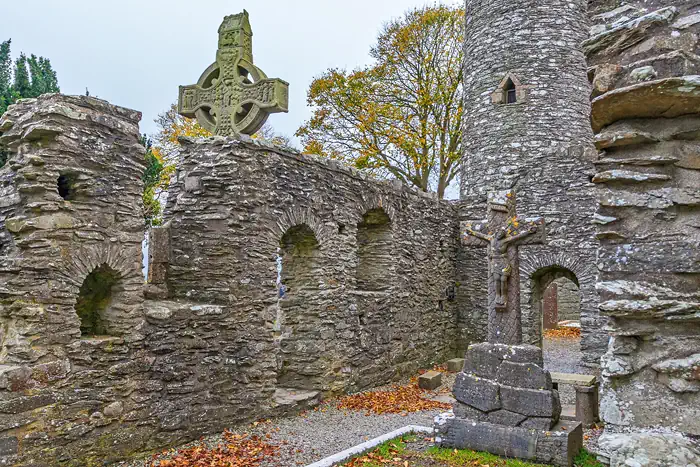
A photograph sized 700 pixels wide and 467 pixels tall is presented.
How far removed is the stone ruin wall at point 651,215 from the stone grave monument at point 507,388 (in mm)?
3240

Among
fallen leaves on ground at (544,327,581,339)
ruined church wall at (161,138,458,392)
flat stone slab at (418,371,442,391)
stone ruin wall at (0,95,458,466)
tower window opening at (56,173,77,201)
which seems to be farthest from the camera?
fallen leaves on ground at (544,327,581,339)

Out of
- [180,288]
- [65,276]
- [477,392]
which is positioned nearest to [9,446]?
[65,276]

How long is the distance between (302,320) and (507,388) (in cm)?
337

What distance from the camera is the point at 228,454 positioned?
6.00 metres

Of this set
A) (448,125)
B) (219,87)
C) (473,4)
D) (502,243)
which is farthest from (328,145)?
(502,243)

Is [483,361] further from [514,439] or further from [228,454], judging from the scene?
[228,454]

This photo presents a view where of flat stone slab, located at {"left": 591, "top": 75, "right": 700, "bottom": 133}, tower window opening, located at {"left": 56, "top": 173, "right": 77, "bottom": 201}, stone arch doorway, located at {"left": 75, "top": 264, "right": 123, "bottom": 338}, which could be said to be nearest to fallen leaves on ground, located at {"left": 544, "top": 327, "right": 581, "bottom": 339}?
stone arch doorway, located at {"left": 75, "top": 264, "right": 123, "bottom": 338}

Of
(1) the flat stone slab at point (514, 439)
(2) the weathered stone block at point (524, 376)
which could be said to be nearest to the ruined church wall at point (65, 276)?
(1) the flat stone slab at point (514, 439)

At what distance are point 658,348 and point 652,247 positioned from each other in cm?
47

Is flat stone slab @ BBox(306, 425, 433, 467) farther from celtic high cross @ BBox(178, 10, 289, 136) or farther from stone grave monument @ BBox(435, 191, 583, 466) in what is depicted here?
celtic high cross @ BBox(178, 10, 289, 136)

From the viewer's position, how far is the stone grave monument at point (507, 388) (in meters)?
5.77

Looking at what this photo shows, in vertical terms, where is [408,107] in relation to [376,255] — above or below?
above

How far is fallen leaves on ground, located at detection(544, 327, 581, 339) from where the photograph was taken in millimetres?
17844

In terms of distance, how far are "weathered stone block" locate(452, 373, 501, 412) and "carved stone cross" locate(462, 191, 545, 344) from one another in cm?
52
